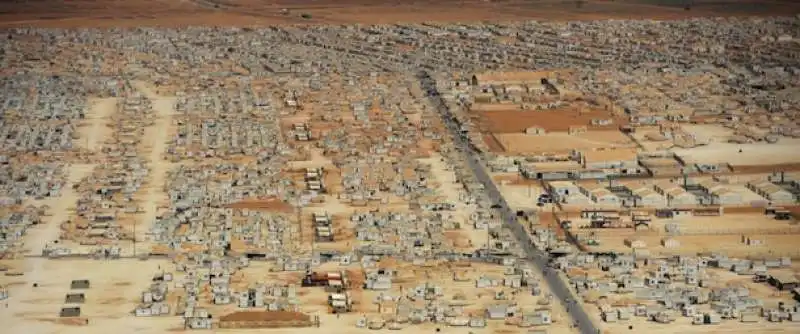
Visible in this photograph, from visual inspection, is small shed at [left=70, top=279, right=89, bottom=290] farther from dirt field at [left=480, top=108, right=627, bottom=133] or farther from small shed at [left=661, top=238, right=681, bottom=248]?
dirt field at [left=480, top=108, right=627, bottom=133]

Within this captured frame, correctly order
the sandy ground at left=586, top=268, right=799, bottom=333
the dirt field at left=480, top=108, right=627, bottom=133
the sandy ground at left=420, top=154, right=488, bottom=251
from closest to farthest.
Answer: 1. the sandy ground at left=586, top=268, right=799, bottom=333
2. the sandy ground at left=420, top=154, right=488, bottom=251
3. the dirt field at left=480, top=108, right=627, bottom=133

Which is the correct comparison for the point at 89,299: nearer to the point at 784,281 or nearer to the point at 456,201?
the point at 456,201

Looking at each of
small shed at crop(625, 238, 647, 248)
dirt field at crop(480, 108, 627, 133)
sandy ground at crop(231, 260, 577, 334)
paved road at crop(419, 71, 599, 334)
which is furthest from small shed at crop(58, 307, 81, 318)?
dirt field at crop(480, 108, 627, 133)

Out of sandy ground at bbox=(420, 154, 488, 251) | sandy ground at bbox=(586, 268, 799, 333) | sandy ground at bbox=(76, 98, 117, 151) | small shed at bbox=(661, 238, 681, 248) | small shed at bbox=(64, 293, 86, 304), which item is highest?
sandy ground at bbox=(76, 98, 117, 151)

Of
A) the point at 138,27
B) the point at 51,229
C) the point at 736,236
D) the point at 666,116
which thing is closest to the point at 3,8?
the point at 138,27

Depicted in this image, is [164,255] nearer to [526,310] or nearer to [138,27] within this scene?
[526,310]

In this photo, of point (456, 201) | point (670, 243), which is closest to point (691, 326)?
point (670, 243)

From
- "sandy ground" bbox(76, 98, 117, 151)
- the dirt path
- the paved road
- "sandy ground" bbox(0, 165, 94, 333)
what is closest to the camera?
the paved road

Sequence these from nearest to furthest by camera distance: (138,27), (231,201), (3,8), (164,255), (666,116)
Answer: (164,255) < (231,201) < (666,116) < (138,27) < (3,8)

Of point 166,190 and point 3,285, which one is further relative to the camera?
point 166,190
